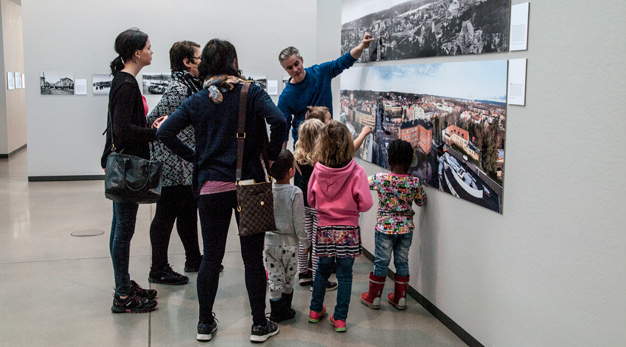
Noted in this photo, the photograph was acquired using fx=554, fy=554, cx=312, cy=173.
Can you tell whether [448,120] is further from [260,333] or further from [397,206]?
[260,333]

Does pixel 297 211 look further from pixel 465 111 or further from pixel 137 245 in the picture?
pixel 137 245

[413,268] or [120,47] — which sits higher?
[120,47]

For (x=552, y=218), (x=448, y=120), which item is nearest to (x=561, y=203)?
(x=552, y=218)

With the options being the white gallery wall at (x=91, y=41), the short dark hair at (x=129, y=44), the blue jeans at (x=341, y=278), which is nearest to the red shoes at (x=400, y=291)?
the blue jeans at (x=341, y=278)

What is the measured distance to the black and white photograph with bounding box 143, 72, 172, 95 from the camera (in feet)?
35.1

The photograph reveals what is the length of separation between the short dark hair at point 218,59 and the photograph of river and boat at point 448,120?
1.45 metres

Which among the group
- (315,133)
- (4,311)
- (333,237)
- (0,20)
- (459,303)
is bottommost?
(4,311)

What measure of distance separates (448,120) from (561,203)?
1.18 m

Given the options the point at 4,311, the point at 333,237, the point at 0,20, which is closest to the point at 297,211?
the point at 333,237

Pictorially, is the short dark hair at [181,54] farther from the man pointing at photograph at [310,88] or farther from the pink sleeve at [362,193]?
the pink sleeve at [362,193]

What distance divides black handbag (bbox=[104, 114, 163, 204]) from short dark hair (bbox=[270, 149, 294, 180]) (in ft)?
2.89

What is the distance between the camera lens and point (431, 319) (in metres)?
4.15

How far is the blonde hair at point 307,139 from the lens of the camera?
435cm

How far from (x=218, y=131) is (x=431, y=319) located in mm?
2122
